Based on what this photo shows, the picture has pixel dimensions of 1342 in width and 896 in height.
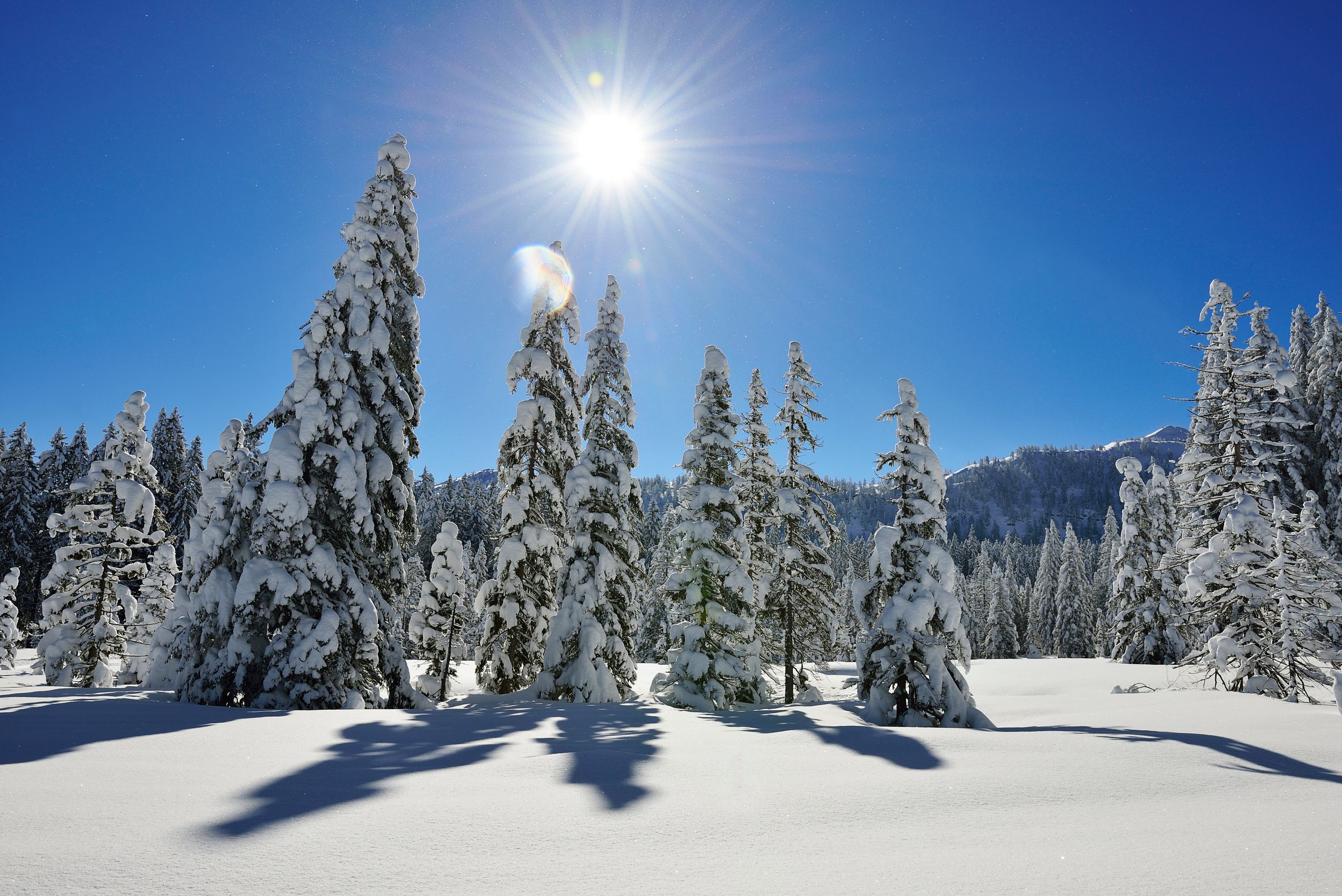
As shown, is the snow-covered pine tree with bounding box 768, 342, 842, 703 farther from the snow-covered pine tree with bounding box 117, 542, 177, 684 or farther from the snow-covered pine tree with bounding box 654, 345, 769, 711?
the snow-covered pine tree with bounding box 117, 542, 177, 684

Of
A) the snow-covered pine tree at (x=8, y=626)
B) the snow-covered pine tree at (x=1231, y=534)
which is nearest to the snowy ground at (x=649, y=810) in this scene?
the snow-covered pine tree at (x=1231, y=534)

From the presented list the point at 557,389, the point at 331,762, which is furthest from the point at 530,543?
the point at 331,762

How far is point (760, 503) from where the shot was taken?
25.6m

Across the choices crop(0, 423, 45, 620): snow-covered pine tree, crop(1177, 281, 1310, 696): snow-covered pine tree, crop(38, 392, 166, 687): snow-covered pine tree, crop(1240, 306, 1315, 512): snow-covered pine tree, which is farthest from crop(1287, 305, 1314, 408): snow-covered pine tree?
crop(0, 423, 45, 620): snow-covered pine tree

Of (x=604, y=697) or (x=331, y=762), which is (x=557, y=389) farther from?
(x=331, y=762)

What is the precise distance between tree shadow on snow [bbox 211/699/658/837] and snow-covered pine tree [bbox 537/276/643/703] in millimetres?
4499

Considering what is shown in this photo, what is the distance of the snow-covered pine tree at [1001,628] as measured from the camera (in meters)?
68.5

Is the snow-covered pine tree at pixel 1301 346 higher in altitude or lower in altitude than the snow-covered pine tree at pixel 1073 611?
higher

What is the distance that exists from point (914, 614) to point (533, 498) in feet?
40.0

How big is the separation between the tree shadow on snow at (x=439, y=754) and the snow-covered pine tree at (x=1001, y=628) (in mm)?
66889

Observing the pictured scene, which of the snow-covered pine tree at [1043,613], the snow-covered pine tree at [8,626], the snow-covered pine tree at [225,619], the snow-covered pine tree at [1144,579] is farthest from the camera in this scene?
the snow-covered pine tree at [1043,613]

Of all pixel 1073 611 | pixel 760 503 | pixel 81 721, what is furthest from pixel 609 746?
pixel 1073 611

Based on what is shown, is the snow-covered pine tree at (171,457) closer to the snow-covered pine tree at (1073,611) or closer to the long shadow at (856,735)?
the long shadow at (856,735)

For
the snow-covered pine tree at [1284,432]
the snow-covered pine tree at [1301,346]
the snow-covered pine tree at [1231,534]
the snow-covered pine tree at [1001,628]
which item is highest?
the snow-covered pine tree at [1301,346]
